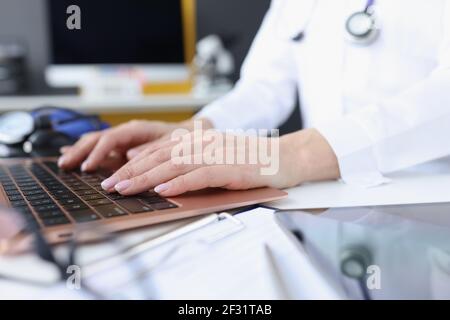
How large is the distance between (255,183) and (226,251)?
16 cm

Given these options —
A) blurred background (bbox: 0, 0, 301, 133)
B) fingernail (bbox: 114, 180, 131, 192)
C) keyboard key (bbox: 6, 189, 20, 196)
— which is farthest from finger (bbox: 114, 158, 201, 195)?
blurred background (bbox: 0, 0, 301, 133)

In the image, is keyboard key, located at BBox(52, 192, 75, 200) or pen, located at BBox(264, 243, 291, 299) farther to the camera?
keyboard key, located at BBox(52, 192, 75, 200)

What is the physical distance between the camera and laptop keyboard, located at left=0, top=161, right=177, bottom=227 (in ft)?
1.20

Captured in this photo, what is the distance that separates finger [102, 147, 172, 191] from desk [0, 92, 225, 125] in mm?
1289

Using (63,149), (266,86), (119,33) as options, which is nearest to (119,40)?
(119,33)

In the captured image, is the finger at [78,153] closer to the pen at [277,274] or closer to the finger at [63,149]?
the finger at [63,149]

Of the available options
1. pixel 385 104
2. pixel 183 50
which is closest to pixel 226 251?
pixel 385 104

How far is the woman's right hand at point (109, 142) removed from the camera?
2.12ft

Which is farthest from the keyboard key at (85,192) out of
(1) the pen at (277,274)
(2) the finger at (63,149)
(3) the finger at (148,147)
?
(2) the finger at (63,149)

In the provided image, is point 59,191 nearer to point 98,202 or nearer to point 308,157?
point 98,202

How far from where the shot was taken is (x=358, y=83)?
0.72 m

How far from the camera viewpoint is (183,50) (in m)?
2.10

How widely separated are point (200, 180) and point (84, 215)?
12 cm

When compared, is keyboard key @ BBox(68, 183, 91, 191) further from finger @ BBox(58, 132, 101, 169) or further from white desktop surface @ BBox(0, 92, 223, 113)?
white desktop surface @ BBox(0, 92, 223, 113)
